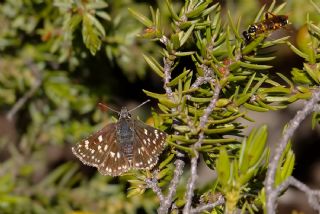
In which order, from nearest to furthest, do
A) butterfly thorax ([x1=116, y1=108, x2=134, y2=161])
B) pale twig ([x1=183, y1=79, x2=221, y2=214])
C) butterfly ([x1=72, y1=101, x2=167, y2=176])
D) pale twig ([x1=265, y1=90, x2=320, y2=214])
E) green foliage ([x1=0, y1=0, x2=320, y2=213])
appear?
pale twig ([x1=265, y1=90, x2=320, y2=214]) < pale twig ([x1=183, y1=79, x2=221, y2=214]) < green foliage ([x1=0, y1=0, x2=320, y2=213]) < butterfly ([x1=72, y1=101, x2=167, y2=176]) < butterfly thorax ([x1=116, y1=108, x2=134, y2=161])

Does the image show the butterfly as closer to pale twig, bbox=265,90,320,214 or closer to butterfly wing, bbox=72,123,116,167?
butterfly wing, bbox=72,123,116,167

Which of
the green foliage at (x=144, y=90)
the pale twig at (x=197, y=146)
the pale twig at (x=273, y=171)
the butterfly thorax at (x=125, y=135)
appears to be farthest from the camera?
the butterfly thorax at (x=125, y=135)

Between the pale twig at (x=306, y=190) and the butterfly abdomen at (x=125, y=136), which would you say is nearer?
the pale twig at (x=306, y=190)

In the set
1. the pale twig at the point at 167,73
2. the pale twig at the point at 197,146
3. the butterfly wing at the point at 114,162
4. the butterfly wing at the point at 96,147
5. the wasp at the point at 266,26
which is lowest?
the butterfly wing at the point at 96,147

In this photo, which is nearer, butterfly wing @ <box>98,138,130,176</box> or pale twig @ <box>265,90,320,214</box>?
pale twig @ <box>265,90,320,214</box>

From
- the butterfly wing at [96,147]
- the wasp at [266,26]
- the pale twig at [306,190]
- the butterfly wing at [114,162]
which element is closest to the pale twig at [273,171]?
the pale twig at [306,190]

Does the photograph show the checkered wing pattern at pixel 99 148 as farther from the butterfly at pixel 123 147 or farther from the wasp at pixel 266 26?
the wasp at pixel 266 26

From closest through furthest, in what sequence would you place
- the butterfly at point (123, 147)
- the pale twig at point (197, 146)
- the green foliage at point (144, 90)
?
the pale twig at point (197, 146) → the green foliage at point (144, 90) → the butterfly at point (123, 147)

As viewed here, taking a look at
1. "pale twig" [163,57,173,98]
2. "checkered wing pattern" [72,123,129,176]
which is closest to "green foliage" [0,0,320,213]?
"pale twig" [163,57,173,98]
